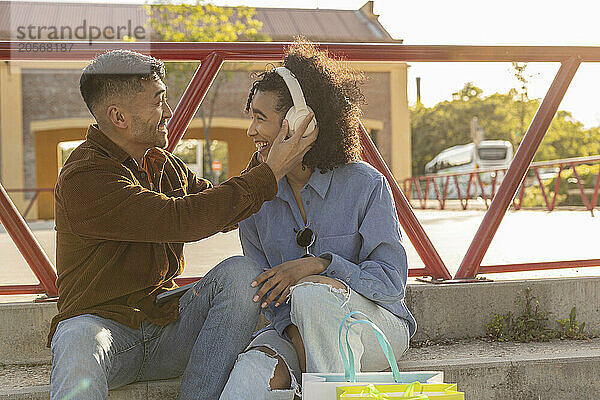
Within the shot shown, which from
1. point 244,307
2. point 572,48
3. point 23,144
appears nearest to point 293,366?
point 244,307

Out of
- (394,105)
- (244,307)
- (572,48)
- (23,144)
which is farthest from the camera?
(394,105)

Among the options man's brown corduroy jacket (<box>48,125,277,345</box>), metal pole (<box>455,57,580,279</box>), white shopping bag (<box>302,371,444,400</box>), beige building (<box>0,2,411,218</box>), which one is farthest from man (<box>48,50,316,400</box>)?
beige building (<box>0,2,411,218</box>)

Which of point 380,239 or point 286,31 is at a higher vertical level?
point 286,31

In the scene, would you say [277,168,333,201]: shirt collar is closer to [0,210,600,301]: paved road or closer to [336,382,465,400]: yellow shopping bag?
[336,382,465,400]: yellow shopping bag

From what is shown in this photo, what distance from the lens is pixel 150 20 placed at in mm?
21484

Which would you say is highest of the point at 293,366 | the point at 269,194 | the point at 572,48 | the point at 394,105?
the point at 394,105

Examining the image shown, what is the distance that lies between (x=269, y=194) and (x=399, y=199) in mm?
1058

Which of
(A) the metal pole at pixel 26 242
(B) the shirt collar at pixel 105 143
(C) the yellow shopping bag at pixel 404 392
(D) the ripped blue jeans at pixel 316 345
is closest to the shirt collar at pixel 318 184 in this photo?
(D) the ripped blue jeans at pixel 316 345

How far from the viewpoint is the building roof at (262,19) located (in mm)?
23438

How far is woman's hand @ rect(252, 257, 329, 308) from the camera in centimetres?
219

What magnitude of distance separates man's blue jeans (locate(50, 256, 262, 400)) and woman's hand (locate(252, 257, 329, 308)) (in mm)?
44

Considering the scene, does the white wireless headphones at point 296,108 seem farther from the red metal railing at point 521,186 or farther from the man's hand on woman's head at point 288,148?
the red metal railing at point 521,186

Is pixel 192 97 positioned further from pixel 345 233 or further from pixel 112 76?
pixel 345 233

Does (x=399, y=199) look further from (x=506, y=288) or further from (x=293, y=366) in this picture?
(x=293, y=366)
